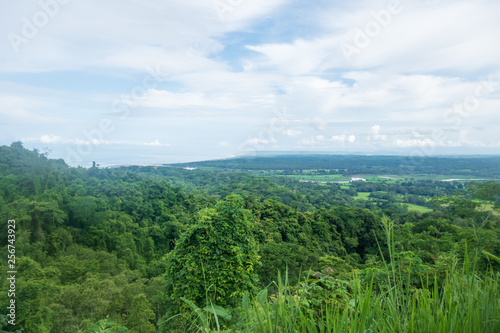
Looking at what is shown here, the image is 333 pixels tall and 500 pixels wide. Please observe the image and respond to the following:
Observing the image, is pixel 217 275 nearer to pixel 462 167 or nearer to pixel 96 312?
pixel 96 312

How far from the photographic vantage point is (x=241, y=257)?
645cm

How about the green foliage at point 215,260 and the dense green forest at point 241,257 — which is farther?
the green foliage at point 215,260

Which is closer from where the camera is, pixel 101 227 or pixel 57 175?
pixel 101 227

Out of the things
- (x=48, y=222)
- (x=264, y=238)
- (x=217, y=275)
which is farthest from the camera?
(x=48, y=222)

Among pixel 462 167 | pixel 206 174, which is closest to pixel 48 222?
pixel 206 174

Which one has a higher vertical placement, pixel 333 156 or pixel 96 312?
pixel 333 156

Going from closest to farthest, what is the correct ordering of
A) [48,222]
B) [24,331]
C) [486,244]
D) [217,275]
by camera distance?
[217,275] → [486,244] → [24,331] → [48,222]

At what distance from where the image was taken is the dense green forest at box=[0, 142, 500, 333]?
1.01 meters

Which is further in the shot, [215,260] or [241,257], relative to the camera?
[241,257]

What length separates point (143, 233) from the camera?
25.2 m

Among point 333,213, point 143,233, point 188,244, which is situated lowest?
point 143,233

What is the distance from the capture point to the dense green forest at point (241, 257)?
1006mm

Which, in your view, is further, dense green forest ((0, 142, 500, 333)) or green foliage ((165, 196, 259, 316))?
green foliage ((165, 196, 259, 316))

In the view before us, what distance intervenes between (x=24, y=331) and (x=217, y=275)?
7885mm
